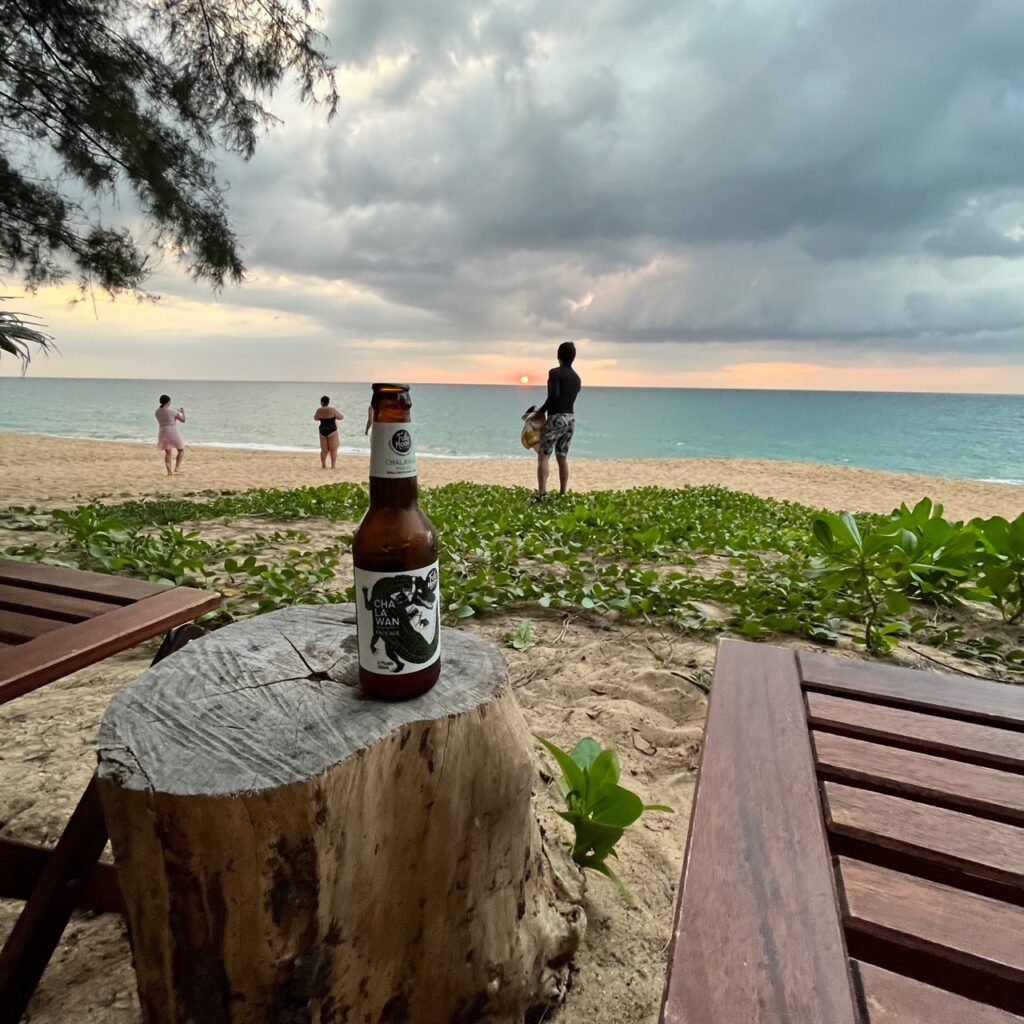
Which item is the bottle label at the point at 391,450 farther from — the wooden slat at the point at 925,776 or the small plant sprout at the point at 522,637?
the small plant sprout at the point at 522,637

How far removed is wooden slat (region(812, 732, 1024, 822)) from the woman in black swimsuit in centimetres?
1318

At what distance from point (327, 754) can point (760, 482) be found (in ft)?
49.0

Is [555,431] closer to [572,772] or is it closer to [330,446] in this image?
[572,772]

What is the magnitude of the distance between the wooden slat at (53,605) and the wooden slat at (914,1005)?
178 cm

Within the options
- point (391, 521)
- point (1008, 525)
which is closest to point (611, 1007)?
point (391, 521)

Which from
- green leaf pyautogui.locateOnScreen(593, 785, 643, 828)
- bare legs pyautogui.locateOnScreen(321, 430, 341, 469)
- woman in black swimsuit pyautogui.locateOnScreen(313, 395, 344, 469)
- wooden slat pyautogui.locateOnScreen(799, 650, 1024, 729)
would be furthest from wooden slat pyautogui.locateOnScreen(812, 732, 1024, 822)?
bare legs pyautogui.locateOnScreen(321, 430, 341, 469)

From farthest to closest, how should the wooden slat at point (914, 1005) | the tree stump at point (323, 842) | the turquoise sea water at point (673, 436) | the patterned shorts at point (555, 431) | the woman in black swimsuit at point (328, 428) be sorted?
the turquoise sea water at point (673, 436)
the woman in black swimsuit at point (328, 428)
the patterned shorts at point (555, 431)
the tree stump at point (323, 842)
the wooden slat at point (914, 1005)

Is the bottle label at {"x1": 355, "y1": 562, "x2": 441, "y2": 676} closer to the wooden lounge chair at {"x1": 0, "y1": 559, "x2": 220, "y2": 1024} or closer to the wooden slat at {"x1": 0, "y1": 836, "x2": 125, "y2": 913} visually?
the wooden lounge chair at {"x1": 0, "y1": 559, "x2": 220, "y2": 1024}

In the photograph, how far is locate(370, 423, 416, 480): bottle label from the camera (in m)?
1.01

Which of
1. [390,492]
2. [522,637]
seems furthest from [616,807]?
[522,637]

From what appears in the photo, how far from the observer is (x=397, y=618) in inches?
39.5

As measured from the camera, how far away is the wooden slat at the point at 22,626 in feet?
4.91

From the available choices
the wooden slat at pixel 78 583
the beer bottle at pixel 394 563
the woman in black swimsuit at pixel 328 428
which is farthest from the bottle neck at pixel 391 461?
the woman in black swimsuit at pixel 328 428

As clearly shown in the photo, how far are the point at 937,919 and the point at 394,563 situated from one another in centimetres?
84
